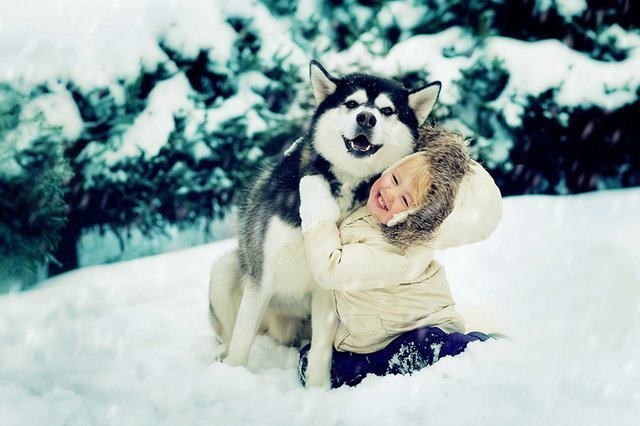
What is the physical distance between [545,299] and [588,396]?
1460mm

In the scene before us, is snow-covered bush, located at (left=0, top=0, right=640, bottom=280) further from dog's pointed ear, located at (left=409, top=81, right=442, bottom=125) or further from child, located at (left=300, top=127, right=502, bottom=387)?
child, located at (left=300, top=127, right=502, bottom=387)

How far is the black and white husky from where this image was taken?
2529 mm

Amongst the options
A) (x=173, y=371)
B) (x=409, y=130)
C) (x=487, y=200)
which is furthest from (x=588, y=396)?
(x=173, y=371)

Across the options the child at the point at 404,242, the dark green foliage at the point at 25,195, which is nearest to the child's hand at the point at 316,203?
the child at the point at 404,242

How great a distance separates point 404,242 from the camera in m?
2.40

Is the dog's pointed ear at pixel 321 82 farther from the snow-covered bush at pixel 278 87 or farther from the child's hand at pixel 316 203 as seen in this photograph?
the snow-covered bush at pixel 278 87

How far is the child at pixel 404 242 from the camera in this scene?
2.38 meters

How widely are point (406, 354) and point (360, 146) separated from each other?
91 cm

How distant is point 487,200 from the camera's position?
8.00 feet

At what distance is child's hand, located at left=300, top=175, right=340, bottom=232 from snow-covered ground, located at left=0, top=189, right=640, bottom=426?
0.69 meters

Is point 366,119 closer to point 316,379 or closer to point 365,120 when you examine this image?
point 365,120

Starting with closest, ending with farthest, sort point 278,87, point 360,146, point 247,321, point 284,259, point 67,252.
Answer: point 360,146 < point 284,259 < point 247,321 < point 67,252 < point 278,87

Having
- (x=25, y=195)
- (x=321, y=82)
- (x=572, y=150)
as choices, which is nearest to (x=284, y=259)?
(x=321, y=82)

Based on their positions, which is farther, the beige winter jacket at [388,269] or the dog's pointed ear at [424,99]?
the dog's pointed ear at [424,99]
